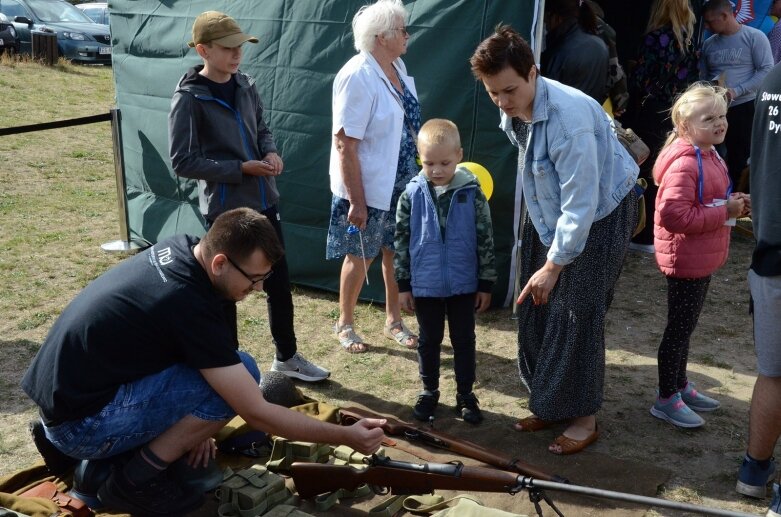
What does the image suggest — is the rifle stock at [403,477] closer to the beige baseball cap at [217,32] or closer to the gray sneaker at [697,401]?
the gray sneaker at [697,401]

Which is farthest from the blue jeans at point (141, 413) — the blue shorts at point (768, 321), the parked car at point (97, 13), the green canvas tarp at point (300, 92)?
the parked car at point (97, 13)

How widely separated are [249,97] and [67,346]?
1762 millimetres

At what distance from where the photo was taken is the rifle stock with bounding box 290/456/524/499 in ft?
9.51

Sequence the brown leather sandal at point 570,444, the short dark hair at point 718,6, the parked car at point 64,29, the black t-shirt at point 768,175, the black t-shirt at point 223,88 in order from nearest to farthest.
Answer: the black t-shirt at point 768,175, the brown leather sandal at point 570,444, the black t-shirt at point 223,88, the short dark hair at point 718,6, the parked car at point 64,29

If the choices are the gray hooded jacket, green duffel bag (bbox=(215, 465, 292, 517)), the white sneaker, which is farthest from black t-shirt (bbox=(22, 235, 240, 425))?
the white sneaker

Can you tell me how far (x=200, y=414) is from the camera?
3.16m

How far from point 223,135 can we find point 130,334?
57.7 inches

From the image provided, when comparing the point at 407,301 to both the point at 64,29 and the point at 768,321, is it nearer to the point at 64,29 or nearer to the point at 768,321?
the point at 768,321

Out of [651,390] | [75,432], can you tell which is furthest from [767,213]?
[75,432]

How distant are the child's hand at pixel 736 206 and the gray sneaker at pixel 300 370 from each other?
2.19 m

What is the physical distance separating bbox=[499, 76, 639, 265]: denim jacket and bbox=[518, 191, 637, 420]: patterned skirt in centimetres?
15

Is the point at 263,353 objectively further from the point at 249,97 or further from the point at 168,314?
the point at 168,314

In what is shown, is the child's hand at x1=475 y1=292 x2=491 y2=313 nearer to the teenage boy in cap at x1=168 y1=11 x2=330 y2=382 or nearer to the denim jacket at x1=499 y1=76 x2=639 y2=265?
the denim jacket at x1=499 y1=76 x2=639 y2=265

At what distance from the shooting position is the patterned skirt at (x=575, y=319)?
3.65m
